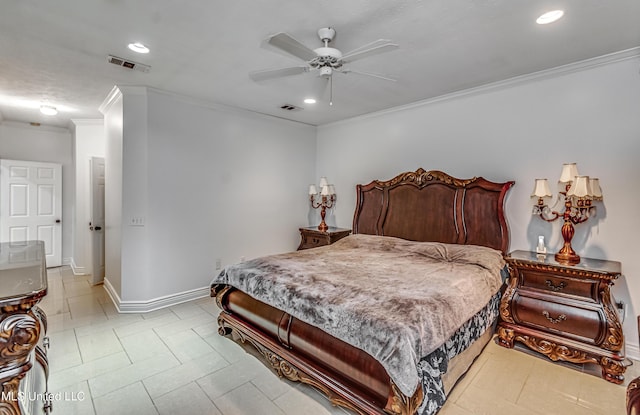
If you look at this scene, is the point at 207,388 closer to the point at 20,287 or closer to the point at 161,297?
the point at 20,287

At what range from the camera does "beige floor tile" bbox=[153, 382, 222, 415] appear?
1.98 m

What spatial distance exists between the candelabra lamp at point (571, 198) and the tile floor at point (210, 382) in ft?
3.39

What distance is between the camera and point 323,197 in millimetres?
5375

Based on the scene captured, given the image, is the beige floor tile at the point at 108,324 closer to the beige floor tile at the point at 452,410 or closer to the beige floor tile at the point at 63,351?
the beige floor tile at the point at 63,351

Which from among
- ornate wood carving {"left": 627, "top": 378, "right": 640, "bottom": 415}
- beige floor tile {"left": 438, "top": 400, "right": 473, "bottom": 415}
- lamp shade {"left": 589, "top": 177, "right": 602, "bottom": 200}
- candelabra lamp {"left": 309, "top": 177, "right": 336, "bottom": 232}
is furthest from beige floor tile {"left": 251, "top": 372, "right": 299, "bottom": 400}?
lamp shade {"left": 589, "top": 177, "right": 602, "bottom": 200}

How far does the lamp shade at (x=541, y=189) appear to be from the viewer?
2957mm

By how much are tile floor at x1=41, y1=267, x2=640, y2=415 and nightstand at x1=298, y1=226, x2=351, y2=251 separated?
2.12 metres

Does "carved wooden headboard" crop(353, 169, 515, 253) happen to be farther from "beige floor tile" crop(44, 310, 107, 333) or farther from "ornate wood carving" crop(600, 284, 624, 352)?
"beige floor tile" crop(44, 310, 107, 333)

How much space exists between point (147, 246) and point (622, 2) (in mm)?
4843

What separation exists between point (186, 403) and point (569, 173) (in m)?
3.70

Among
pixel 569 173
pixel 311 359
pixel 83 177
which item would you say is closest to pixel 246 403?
pixel 311 359

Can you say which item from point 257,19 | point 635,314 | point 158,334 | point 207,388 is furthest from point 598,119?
point 158,334

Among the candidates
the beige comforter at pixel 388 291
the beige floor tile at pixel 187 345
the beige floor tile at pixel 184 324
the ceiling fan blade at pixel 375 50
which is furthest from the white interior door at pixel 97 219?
the ceiling fan blade at pixel 375 50


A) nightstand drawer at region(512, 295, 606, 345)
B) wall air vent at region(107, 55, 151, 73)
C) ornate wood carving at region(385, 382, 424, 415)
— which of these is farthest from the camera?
wall air vent at region(107, 55, 151, 73)
